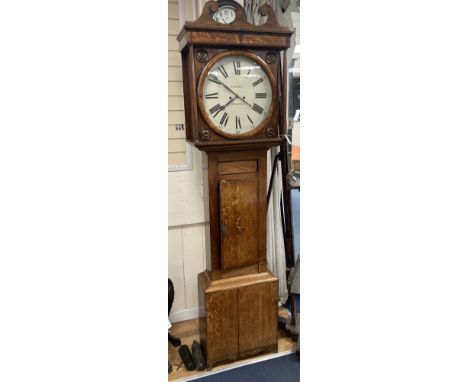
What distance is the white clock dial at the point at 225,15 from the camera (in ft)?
5.50

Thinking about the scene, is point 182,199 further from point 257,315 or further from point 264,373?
point 264,373

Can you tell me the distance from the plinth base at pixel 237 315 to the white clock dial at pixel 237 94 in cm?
70

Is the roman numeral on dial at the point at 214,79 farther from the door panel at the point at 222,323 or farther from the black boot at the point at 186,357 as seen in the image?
the black boot at the point at 186,357

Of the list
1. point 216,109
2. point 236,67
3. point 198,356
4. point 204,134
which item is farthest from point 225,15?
point 198,356

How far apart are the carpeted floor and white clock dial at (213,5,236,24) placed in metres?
1.57

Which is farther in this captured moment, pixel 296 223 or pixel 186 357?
pixel 296 223

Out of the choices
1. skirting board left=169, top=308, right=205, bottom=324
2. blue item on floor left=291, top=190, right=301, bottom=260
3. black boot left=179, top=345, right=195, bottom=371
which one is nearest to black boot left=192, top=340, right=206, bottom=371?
black boot left=179, top=345, right=195, bottom=371

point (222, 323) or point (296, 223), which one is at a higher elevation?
point (296, 223)

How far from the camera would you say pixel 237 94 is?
166cm

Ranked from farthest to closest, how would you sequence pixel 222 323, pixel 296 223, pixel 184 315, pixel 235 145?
1. pixel 296 223
2. pixel 184 315
3. pixel 222 323
4. pixel 235 145

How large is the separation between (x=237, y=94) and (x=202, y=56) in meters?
0.21
